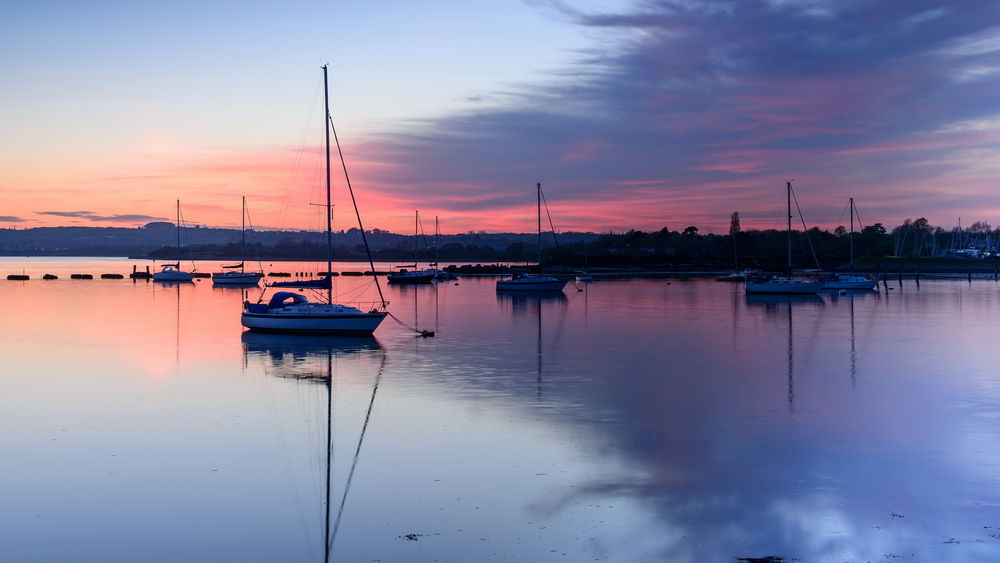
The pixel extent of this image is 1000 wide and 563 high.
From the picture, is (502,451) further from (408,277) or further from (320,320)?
(408,277)

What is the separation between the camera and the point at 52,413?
764 inches

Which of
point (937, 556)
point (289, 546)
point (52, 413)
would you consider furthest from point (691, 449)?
point (52, 413)

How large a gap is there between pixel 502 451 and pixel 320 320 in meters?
21.3

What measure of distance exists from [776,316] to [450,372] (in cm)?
2998

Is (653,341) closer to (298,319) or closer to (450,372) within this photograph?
(450,372)

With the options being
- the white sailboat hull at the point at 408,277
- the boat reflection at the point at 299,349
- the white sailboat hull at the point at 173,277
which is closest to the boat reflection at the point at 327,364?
the boat reflection at the point at 299,349

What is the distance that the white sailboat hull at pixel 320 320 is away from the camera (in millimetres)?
34969

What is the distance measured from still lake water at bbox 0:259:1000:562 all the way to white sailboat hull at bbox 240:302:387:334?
5.49 feet

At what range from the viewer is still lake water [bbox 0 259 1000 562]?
10641 mm

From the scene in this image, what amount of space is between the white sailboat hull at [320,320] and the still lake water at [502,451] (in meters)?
1.67

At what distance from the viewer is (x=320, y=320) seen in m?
35.0

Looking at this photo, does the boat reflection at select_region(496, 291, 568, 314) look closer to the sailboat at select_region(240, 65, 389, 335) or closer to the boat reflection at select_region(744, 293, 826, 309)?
the boat reflection at select_region(744, 293, 826, 309)

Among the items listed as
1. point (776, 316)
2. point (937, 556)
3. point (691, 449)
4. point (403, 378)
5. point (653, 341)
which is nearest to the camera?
point (937, 556)

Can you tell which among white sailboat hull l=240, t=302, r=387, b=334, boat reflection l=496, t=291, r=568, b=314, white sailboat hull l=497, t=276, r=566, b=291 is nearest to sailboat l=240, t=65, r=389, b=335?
white sailboat hull l=240, t=302, r=387, b=334
